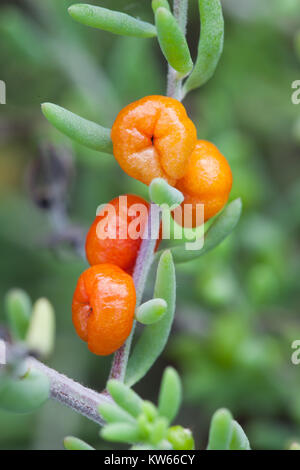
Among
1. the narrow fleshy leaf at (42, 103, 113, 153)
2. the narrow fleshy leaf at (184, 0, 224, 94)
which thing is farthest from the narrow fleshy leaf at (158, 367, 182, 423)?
the narrow fleshy leaf at (184, 0, 224, 94)

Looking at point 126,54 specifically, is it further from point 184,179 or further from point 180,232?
point 184,179

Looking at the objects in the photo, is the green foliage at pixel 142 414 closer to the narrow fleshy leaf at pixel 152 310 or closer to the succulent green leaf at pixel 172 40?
the narrow fleshy leaf at pixel 152 310

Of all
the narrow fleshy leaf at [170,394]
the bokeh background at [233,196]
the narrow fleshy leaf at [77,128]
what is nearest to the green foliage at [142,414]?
the narrow fleshy leaf at [170,394]

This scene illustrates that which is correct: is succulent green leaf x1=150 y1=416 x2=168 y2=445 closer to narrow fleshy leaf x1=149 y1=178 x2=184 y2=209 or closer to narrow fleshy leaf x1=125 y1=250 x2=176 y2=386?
narrow fleshy leaf x1=125 y1=250 x2=176 y2=386

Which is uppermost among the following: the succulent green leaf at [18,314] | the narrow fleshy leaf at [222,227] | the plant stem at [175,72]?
the plant stem at [175,72]

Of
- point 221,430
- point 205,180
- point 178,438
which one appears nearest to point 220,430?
point 221,430

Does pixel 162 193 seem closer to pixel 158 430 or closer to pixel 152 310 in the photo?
pixel 152 310

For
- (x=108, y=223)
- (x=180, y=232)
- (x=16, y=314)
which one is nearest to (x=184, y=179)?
(x=108, y=223)
